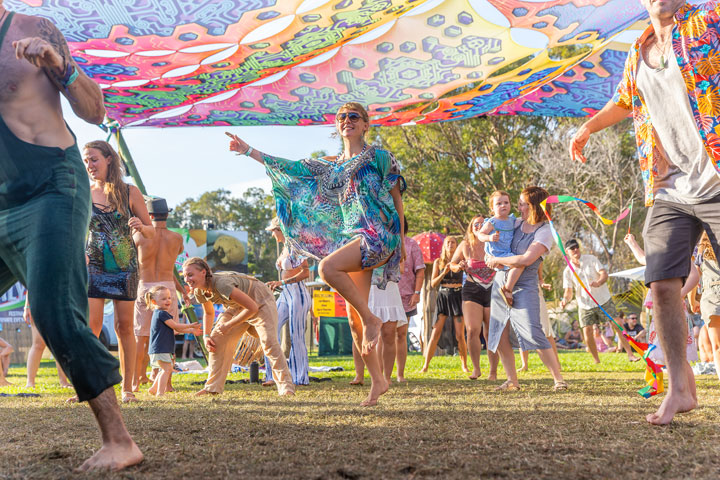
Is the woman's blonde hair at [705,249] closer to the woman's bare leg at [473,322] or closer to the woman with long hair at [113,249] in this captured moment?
the woman's bare leg at [473,322]

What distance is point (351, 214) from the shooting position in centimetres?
479

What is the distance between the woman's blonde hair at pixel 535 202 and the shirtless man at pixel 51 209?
4.19 meters

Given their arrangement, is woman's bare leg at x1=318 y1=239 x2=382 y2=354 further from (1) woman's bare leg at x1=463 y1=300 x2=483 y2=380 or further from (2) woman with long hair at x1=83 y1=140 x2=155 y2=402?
(1) woman's bare leg at x1=463 y1=300 x2=483 y2=380

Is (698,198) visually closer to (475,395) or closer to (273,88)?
(475,395)

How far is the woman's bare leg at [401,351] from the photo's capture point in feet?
24.1

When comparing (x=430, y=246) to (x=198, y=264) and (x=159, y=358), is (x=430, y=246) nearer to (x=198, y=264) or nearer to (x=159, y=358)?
(x=159, y=358)

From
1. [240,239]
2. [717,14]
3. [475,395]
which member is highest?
[240,239]

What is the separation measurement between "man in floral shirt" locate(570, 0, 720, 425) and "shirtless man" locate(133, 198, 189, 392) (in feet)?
15.9

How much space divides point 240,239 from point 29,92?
678 inches

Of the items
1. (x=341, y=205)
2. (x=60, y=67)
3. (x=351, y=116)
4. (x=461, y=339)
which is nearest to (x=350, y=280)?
(x=341, y=205)

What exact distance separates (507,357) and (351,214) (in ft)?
7.03

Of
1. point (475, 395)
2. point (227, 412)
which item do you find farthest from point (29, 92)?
point (475, 395)

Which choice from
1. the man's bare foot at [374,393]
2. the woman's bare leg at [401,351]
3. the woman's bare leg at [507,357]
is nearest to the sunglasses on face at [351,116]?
the man's bare foot at [374,393]

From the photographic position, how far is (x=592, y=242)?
28547 mm
